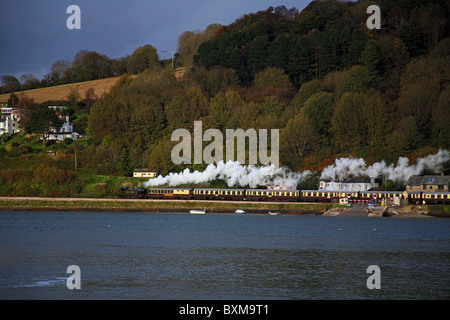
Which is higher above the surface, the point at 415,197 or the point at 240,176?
the point at 240,176

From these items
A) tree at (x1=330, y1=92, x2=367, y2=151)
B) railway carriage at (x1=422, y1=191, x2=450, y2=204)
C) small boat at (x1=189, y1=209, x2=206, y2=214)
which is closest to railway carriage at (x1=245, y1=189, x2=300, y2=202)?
small boat at (x1=189, y1=209, x2=206, y2=214)

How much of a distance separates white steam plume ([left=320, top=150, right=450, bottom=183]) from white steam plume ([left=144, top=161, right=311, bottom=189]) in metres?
3.70

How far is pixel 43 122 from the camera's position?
113 m

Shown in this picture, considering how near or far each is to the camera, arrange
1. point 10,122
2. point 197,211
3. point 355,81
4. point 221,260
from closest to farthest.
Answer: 1. point 221,260
2. point 197,211
3. point 355,81
4. point 10,122

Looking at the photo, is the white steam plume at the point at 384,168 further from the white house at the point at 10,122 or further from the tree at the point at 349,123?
the white house at the point at 10,122

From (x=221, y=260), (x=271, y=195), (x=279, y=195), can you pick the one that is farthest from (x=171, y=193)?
(x=221, y=260)

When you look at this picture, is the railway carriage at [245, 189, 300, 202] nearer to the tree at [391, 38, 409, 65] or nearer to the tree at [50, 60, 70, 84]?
the tree at [391, 38, 409, 65]

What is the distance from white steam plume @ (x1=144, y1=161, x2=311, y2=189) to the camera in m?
85.1

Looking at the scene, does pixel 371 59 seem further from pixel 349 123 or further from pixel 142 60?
pixel 142 60

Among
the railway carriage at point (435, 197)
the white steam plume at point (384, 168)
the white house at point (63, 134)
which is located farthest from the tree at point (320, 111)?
the white house at point (63, 134)

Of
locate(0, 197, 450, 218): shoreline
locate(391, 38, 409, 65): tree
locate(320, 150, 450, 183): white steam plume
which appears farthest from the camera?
locate(391, 38, 409, 65): tree

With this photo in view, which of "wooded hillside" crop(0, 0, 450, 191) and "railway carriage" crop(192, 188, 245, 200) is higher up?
"wooded hillside" crop(0, 0, 450, 191)

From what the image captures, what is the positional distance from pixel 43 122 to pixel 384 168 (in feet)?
202
